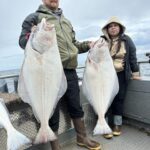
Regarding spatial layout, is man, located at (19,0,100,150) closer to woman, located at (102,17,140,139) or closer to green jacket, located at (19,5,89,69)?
green jacket, located at (19,5,89,69)

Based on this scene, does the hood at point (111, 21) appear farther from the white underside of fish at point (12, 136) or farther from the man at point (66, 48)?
the white underside of fish at point (12, 136)

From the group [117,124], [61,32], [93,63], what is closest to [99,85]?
[93,63]

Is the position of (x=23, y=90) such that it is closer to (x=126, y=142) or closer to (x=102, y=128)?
→ (x=102, y=128)

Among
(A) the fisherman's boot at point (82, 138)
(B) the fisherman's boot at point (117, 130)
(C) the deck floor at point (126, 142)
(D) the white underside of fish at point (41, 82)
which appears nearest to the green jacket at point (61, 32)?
(D) the white underside of fish at point (41, 82)

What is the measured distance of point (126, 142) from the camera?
430 centimetres

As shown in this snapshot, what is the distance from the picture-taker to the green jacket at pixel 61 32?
3.60 metres

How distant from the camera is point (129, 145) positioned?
4203 millimetres

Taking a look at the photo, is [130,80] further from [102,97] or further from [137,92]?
[102,97]

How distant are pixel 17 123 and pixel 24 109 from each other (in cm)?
19

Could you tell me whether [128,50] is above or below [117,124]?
above

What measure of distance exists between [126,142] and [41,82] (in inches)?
63.5

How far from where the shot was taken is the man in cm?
364

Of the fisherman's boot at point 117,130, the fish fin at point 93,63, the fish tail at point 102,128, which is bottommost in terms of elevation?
the fisherman's boot at point 117,130

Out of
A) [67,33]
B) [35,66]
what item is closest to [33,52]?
[35,66]
